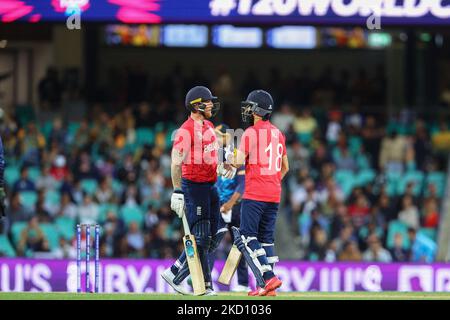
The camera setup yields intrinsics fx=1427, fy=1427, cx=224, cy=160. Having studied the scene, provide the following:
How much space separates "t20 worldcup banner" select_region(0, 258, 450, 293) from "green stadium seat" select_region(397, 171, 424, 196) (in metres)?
5.32

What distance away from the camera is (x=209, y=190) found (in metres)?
15.1

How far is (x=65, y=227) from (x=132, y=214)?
3.98 ft

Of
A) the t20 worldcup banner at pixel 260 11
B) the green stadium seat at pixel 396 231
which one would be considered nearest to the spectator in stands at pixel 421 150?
the green stadium seat at pixel 396 231

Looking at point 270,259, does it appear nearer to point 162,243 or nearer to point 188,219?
point 188,219

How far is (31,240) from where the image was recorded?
76.9ft

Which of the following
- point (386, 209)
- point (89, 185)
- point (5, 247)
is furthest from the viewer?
point (89, 185)

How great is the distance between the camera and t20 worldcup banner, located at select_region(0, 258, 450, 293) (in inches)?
798

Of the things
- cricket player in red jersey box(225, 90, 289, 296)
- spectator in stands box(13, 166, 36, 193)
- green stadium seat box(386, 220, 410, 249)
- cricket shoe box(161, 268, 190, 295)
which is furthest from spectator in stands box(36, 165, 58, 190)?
cricket player in red jersey box(225, 90, 289, 296)

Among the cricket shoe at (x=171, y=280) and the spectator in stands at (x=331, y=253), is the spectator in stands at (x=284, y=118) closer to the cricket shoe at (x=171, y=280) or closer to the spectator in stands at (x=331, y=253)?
the spectator in stands at (x=331, y=253)

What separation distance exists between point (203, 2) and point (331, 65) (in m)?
9.83

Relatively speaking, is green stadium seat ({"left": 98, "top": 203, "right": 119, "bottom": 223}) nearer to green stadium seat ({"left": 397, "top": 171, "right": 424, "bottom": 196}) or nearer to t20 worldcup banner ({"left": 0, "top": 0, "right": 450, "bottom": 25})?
t20 worldcup banner ({"left": 0, "top": 0, "right": 450, "bottom": 25})

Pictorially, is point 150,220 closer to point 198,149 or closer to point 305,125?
point 305,125

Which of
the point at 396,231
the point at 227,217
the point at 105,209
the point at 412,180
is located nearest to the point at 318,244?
the point at 396,231
